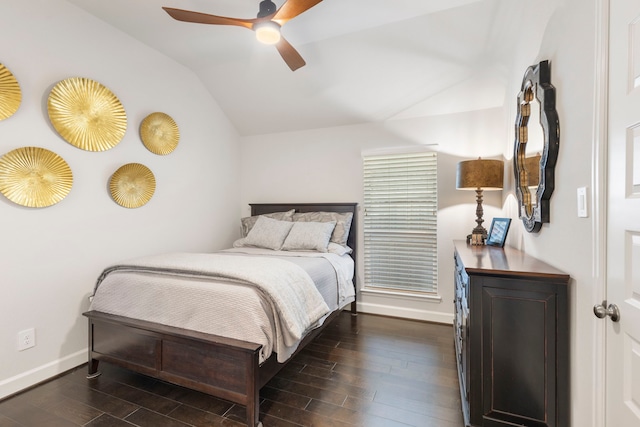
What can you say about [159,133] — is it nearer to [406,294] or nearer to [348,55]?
[348,55]

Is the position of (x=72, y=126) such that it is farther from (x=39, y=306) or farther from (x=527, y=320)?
(x=527, y=320)

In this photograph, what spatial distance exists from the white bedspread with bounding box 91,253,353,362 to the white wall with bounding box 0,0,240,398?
33cm

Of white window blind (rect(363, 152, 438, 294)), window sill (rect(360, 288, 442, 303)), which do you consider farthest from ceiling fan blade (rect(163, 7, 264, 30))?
window sill (rect(360, 288, 442, 303))

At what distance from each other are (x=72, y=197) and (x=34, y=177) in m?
0.28

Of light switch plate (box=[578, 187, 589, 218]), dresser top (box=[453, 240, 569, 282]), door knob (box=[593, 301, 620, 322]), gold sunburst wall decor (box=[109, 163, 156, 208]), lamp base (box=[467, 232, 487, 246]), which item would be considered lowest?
door knob (box=[593, 301, 620, 322])

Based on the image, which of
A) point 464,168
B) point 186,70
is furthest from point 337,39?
point 186,70

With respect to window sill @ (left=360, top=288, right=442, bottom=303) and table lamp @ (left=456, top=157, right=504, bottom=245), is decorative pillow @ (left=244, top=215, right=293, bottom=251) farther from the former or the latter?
table lamp @ (left=456, top=157, right=504, bottom=245)

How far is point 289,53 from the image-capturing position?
2.21 metres

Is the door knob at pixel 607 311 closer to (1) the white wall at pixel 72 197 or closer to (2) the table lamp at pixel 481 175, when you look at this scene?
(2) the table lamp at pixel 481 175

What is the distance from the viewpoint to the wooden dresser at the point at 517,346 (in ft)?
4.36

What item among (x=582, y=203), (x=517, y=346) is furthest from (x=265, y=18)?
(x=517, y=346)

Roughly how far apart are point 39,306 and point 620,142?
332 centimetres

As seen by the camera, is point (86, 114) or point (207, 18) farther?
point (86, 114)

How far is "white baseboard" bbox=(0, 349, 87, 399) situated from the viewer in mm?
1991
